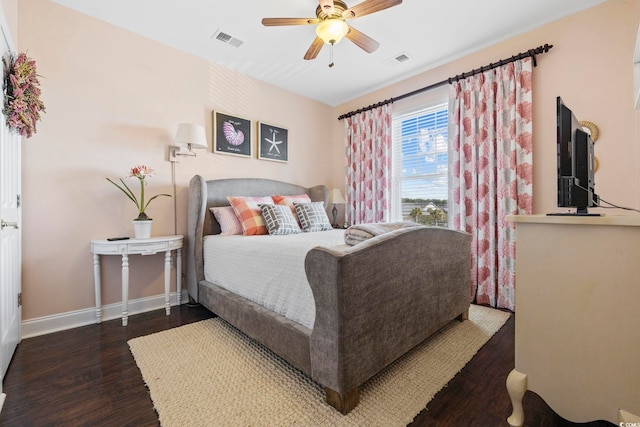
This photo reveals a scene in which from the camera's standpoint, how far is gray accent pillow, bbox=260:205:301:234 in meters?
2.71

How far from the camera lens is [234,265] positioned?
2137 millimetres

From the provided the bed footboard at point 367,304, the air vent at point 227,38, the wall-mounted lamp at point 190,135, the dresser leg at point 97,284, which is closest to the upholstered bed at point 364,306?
the bed footboard at point 367,304

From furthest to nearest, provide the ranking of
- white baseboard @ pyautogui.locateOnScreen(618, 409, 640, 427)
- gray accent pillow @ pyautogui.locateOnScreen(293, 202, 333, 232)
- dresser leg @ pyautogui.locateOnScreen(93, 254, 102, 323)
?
gray accent pillow @ pyautogui.locateOnScreen(293, 202, 333, 232) → dresser leg @ pyautogui.locateOnScreen(93, 254, 102, 323) → white baseboard @ pyautogui.locateOnScreen(618, 409, 640, 427)

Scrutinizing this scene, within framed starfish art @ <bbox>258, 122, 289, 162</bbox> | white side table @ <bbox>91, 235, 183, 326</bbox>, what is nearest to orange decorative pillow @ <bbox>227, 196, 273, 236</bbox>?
white side table @ <bbox>91, 235, 183, 326</bbox>

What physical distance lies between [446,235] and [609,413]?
117 cm

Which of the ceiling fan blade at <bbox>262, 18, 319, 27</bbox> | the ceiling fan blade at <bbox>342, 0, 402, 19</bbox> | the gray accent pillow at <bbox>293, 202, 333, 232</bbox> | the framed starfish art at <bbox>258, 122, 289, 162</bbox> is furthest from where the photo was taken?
the framed starfish art at <bbox>258, 122, 289, 162</bbox>

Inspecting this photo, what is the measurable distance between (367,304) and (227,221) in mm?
1940

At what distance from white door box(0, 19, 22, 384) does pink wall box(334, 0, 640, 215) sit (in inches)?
153

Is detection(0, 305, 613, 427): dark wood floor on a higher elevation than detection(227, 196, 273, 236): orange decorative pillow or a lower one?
lower

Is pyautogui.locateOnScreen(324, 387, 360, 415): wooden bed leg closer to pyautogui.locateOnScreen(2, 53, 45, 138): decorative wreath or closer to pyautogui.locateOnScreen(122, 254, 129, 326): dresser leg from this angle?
pyautogui.locateOnScreen(122, 254, 129, 326): dresser leg

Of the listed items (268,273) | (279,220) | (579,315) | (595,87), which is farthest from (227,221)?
(595,87)

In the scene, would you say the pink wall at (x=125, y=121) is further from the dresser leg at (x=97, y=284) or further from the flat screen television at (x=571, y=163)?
the flat screen television at (x=571, y=163)

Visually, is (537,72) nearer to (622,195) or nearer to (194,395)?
(622,195)

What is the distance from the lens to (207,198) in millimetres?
2941
